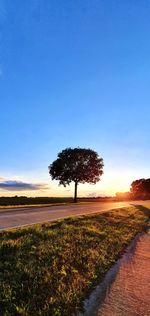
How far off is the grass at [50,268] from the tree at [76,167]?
143 ft

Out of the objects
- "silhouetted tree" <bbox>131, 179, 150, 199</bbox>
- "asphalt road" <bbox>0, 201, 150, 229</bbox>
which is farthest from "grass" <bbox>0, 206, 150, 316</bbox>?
"silhouetted tree" <bbox>131, 179, 150, 199</bbox>

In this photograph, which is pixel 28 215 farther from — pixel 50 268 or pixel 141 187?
pixel 141 187

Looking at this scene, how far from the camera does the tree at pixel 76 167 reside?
5547 centimetres

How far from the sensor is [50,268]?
23.4 feet

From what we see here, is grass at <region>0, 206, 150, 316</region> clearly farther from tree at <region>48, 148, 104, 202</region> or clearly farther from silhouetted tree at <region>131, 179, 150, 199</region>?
silhouetted tree at <region>131, 179, 150, 199</region>

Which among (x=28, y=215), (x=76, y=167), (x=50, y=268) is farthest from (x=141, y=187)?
(x=50, y=268)

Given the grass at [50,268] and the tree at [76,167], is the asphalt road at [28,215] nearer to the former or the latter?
the grass at [50,268]

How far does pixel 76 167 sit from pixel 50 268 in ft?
158

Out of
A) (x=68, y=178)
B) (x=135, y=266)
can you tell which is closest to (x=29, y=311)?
(x=135, y=266)

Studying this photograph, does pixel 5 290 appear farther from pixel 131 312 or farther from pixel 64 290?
pixel 131 312

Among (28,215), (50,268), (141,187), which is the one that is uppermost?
(141,187)

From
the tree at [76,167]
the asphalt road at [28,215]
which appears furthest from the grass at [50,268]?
the tree at [76,167]

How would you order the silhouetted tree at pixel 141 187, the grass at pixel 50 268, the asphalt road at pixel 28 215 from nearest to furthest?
the grass at pixel 50 268
the asphalt road at pixel 28 215
the silhouetted tree at pixel 141 187

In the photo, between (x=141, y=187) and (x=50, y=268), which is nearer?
(x=50, y=268)
